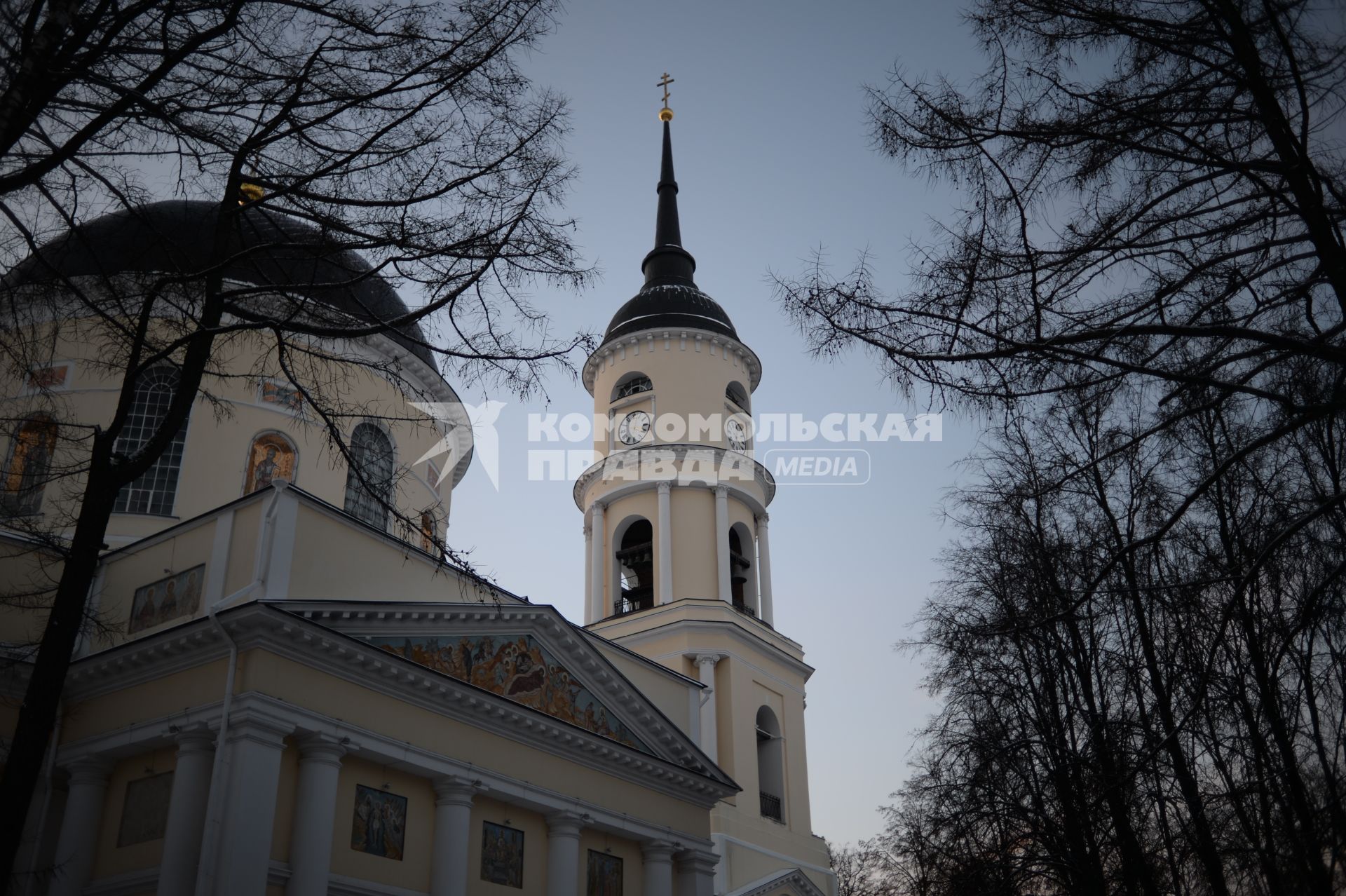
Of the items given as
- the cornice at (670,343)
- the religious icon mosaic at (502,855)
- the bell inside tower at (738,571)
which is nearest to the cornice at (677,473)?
the bell inside tower at (738,571)

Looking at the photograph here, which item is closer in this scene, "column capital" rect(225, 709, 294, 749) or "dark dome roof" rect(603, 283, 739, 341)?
"column capital" rect(225, 709, 294, 749)

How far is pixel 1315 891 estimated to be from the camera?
7.69 metres

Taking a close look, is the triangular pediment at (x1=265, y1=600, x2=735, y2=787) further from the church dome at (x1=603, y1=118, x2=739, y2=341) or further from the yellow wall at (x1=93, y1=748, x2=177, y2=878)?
the church dome at (x1=603, y1=118, x2=739, y2=341)

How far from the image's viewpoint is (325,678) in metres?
15.1

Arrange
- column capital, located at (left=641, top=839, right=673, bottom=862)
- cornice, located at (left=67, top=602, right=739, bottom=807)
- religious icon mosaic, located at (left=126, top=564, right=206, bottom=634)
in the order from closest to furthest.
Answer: cornice, located at (left=67, top=602, right=739, bottom=807) < religious icon mosaic, located at (left=126, top=564, right=206, bottom=634) < column capital, located at (left=641, top=839, right=673, bottom=862)

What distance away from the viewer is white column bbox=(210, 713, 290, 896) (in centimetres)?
1294

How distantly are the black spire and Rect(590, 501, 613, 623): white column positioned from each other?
751 centimetres

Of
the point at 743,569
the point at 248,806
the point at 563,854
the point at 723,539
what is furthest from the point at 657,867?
the point at 743,569

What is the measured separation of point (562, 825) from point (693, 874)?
3975 mm

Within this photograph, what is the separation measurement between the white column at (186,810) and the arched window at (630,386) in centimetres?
1718

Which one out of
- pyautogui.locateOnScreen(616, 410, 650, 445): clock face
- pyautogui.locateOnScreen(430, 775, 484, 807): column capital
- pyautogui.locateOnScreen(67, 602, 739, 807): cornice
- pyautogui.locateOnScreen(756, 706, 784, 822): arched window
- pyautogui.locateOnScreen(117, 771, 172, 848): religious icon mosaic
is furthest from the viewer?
pyautogui.locateOnScreen(616, 410, 650, 445): clock face

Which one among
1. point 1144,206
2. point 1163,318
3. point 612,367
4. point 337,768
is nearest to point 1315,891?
point 1163,318

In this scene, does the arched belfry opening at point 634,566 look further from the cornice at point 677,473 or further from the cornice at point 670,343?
the cornice at point 670,343

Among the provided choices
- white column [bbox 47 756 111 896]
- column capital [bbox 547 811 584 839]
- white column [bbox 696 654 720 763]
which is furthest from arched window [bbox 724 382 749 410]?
white column [bbox 47 756 111 896]
